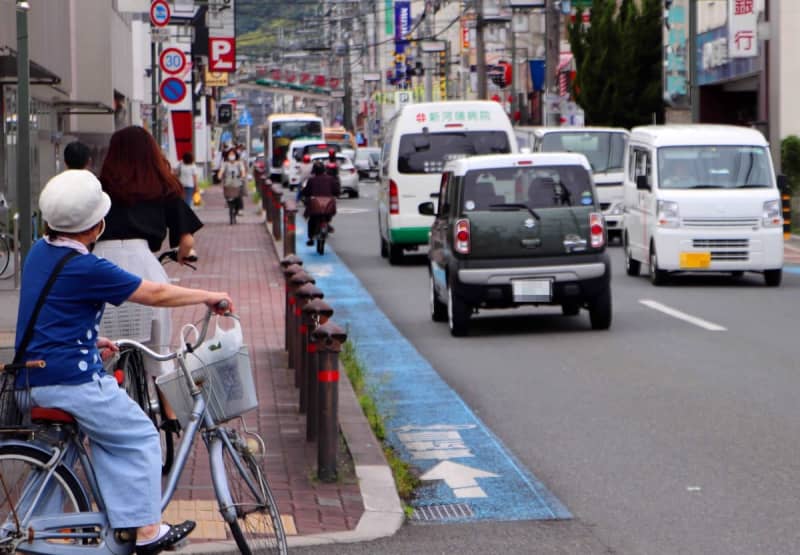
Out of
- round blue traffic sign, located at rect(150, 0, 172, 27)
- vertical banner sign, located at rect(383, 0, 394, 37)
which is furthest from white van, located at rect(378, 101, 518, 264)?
vertical banner sign, located at rect(383, 0, 394, 37)

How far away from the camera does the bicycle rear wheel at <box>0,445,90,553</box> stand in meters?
5.62

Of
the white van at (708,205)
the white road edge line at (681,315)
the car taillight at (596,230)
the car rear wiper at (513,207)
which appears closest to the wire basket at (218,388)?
the car rear wiper at (513,207)

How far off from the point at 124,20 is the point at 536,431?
37.3 meters

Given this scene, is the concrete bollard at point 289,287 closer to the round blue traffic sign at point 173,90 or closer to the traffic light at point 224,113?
the round blue traffic sign at point 173,90

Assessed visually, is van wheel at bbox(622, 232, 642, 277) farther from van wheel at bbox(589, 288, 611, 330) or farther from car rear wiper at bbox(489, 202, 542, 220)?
car rear wiper at bbox(489, 202, 542, 220)

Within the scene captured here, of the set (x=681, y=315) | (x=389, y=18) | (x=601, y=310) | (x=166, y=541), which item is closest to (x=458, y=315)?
(x=601, y=310)

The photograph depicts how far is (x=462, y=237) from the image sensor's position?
639 inches

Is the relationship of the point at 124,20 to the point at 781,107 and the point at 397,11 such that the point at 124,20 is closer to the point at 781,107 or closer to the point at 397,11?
the point at 781,107

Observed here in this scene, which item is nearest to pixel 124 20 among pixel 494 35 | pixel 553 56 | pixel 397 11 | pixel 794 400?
pixel 553 56

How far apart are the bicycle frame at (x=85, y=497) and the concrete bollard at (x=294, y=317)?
16.5 feet

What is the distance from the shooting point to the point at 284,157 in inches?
3231

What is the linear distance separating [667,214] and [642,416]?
11090 millimetres

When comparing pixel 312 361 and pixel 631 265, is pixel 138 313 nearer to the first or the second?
pixel 312 361

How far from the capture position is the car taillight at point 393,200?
88.8 feet
